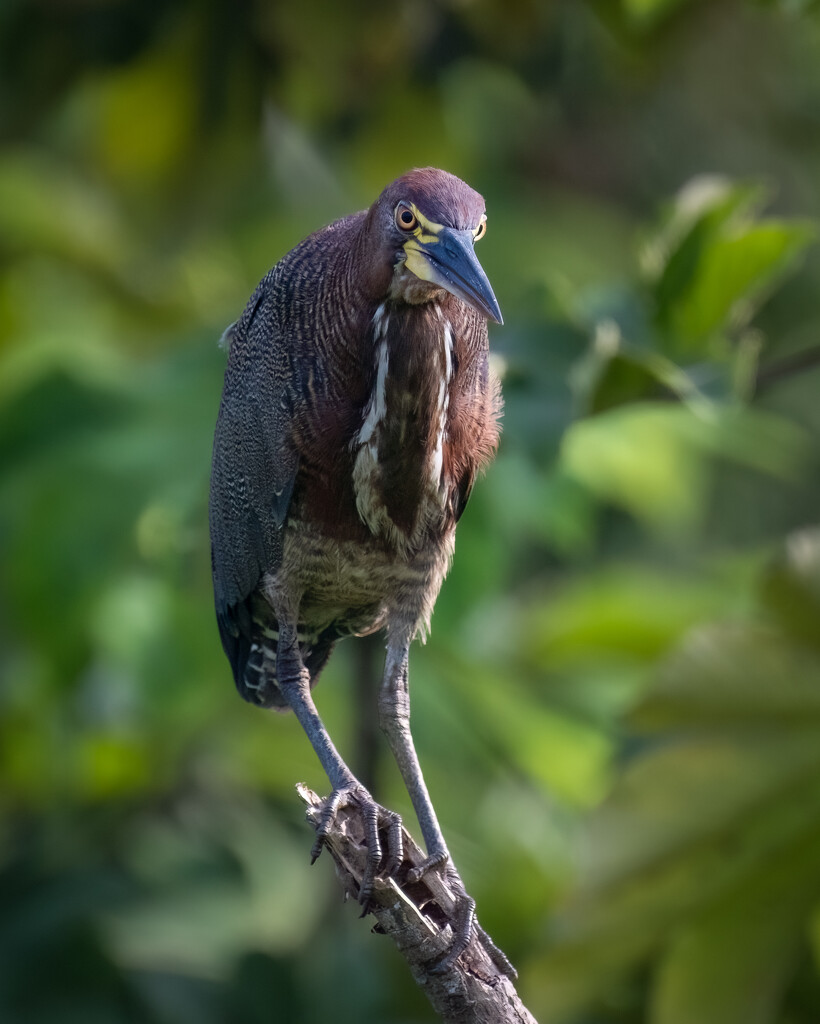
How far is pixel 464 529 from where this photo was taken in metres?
4.95

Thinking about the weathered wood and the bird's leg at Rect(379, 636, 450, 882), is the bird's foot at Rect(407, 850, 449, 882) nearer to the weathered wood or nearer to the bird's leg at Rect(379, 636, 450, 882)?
the weathered wood

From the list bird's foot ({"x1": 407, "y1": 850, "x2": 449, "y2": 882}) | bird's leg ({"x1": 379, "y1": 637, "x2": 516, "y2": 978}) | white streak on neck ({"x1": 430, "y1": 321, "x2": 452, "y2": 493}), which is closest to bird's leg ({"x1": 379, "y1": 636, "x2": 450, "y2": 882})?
bird's leg ({"x1": 379, "y1": 637, "x2": 516, "y2": 978})

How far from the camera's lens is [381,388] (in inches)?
119

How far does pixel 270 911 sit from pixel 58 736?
130cm

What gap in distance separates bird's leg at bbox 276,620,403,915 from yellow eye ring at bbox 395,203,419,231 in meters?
1.15

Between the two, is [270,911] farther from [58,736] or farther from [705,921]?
[705,921]

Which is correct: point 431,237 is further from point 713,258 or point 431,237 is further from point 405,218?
point 713,258

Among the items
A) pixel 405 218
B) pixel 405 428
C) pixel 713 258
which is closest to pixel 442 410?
pixel 405 428

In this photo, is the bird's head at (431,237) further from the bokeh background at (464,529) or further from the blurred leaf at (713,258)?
the blurred leaf at (713,258)

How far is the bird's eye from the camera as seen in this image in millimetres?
2717

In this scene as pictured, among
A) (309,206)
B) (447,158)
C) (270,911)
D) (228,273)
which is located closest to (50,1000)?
(270,911)

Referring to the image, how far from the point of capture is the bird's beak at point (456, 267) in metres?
2.60

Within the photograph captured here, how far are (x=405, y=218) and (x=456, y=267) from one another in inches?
7.1

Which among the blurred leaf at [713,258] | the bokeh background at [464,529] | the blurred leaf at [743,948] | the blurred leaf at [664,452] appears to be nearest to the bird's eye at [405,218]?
the bokeh background at [464,529]
